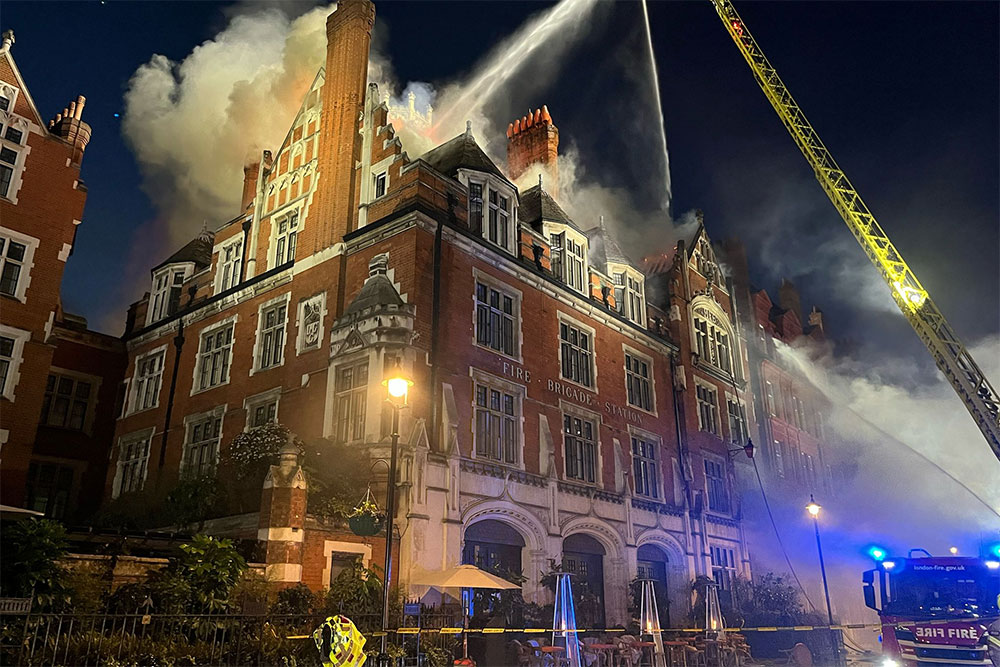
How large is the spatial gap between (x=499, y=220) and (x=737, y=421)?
737 inches

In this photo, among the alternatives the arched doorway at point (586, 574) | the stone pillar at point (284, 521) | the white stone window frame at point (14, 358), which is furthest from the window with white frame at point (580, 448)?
the white stone window frame at point (14, 358)

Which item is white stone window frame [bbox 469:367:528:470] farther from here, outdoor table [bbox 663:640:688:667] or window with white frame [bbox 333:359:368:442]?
outdoor table [bbox 663:640:688:667]

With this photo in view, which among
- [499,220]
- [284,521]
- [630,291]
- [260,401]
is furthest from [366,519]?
[630,291]

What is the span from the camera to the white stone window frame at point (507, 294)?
2378 cm

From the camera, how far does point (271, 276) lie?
2728 centimetres

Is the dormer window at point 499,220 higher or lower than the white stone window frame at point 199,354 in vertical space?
higher

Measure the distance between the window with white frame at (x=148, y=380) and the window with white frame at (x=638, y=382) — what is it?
19.4 meters

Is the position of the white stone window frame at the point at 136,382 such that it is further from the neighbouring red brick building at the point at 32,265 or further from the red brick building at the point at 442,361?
the neighbouring red brick building at the point at 32,265

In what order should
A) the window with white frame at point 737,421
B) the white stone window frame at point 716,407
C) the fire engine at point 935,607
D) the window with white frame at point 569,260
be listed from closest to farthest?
1. the fire engine at point 935,607
2. the window with white frame at point 569,260
3. the white stone window frame at point 716,407
4. the window with white frame at point 737,421

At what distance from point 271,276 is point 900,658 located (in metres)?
22.6

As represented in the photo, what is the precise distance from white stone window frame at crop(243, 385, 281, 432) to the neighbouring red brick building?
6.13 meters

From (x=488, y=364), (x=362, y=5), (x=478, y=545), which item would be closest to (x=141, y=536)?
(x=478, y=545)

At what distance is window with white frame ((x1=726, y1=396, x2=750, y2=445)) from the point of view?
37125 mm

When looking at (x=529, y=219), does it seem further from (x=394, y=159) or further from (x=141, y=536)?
(x=141, y=536)
